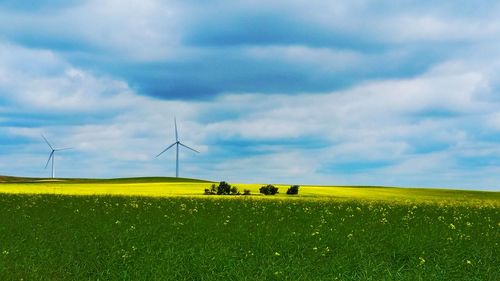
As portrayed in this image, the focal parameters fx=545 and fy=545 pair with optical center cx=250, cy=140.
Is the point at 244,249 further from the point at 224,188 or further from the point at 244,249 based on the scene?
the point at 224,188

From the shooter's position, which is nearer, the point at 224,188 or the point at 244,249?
the point at 244,249

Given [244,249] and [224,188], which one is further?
[224,188]

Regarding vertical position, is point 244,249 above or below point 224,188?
below

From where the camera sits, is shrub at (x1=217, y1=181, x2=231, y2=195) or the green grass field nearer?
the green grass field

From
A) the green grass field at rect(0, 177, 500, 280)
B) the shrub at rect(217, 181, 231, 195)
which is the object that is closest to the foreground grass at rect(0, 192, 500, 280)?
the green grass field at rect(0, 177, 500, 280)

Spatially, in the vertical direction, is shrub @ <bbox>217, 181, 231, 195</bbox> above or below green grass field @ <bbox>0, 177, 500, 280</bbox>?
above

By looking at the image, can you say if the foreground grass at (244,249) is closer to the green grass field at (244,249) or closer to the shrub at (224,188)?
the green grass field at (244,249)

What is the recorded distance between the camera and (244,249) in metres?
18.5

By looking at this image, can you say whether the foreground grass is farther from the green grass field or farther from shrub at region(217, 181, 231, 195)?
shrub at region(217, 181, 231, 195)

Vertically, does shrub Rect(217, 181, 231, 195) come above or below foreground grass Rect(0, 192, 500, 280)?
above

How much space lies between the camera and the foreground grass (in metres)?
16.3

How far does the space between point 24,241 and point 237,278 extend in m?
10.1

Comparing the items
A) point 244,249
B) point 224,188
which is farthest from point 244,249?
point 224,188

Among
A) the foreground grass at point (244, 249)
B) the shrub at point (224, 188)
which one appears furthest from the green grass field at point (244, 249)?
the shrub at point (224, 188)
